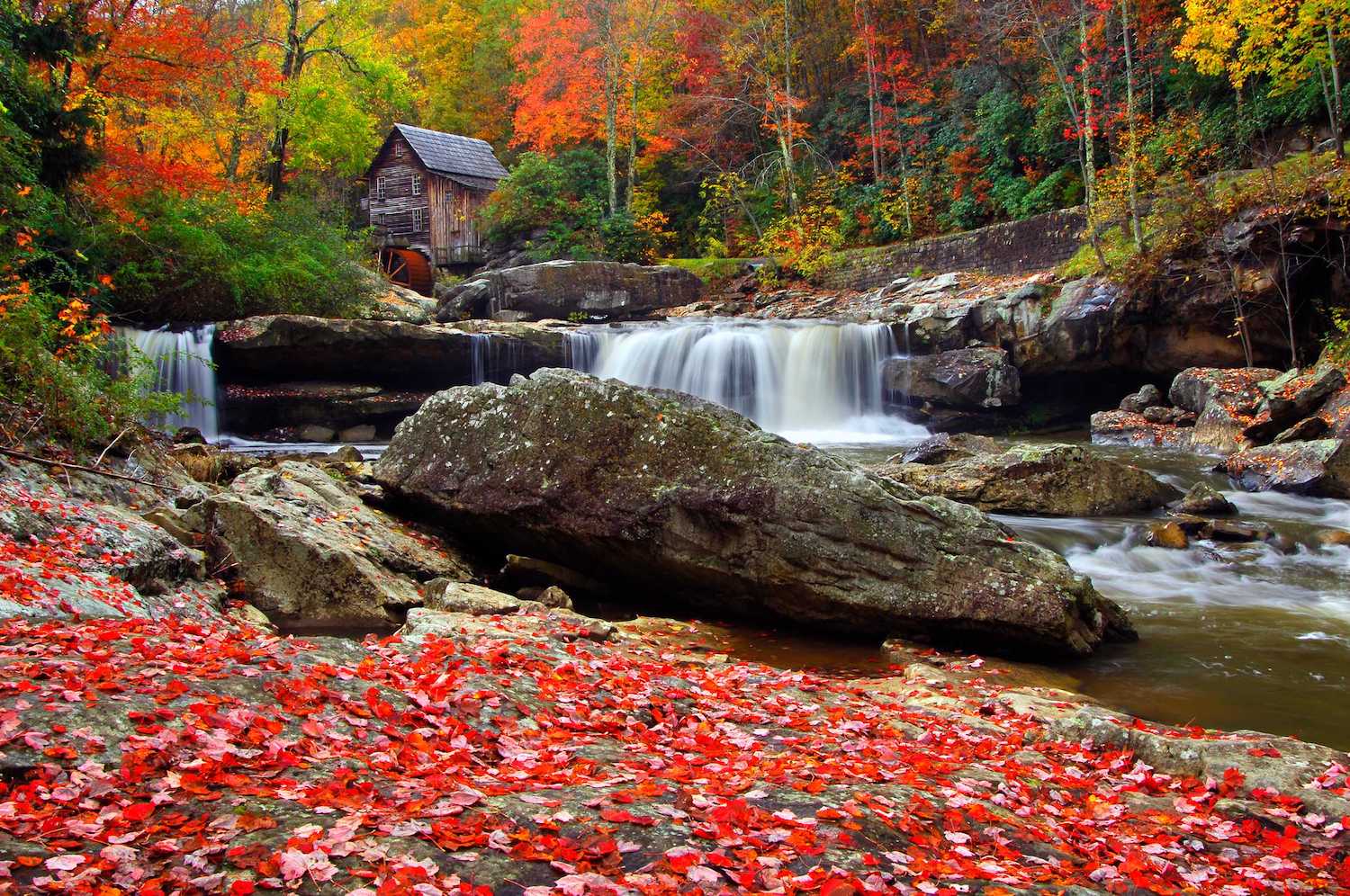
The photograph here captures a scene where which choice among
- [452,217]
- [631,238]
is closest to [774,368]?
[631,238]

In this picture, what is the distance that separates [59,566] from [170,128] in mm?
20333

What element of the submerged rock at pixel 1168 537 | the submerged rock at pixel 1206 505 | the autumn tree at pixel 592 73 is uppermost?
the autumn tree at pixel 592 73

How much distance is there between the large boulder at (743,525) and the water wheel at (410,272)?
3165 centimetres

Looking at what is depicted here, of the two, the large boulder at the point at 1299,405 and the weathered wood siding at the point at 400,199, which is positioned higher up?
the weathered wood siding at the point at 400,199

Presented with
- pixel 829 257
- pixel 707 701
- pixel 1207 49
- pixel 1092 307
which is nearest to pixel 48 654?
pixel 707 701

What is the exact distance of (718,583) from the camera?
25.4 feet

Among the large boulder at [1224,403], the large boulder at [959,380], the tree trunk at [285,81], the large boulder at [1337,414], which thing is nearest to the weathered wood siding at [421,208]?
the tree trunk at [285,81]

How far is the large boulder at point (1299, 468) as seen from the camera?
13.0 metres

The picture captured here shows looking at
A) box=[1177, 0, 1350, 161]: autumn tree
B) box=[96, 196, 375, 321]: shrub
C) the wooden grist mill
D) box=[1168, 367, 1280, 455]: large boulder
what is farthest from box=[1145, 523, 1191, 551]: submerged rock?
the wooden grist mill

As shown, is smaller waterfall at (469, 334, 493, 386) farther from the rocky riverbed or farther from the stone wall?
the stone wall

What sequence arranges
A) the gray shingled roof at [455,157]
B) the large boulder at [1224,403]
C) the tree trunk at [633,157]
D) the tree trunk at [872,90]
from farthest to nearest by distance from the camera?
the gray shingled roof at [455,157] < the tree trunk at [633,157] < the tree trunk at [872,90] < the large boulder at [1224,403]

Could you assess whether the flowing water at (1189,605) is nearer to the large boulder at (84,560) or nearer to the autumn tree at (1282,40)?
the large boulder at (84,560)

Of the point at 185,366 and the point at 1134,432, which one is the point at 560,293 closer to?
the point at 185,366

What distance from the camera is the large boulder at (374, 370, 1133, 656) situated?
7238mm
